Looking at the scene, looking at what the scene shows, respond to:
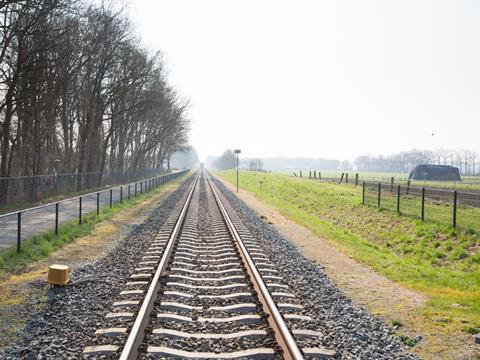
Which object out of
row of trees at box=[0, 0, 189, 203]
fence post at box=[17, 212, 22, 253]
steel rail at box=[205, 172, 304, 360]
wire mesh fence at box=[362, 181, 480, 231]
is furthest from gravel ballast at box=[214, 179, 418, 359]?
row of trees at box=[0, 0, 189, 203]

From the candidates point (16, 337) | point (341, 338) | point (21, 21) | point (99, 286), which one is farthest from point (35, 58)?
point (341, 338)

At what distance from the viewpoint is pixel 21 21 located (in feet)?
71.6

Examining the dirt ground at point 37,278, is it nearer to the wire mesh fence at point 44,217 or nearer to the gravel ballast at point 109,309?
the gravel ballast at point 109,309

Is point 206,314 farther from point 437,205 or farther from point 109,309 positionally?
point 437,205

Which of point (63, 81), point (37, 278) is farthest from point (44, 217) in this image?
point (63, 81)

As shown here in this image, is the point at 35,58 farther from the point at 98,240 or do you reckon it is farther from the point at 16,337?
the point at 16,337

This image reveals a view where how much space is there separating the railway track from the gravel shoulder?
1.20 metres

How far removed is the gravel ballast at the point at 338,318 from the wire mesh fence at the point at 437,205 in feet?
22.6

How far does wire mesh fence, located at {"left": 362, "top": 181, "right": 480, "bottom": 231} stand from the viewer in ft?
48.7

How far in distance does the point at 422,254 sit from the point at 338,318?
8.27 metres

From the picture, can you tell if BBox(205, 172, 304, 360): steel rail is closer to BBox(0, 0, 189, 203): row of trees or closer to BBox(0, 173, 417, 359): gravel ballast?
BBox(0, 173, 417, 359): gravel ballast

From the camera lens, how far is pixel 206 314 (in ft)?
21.5

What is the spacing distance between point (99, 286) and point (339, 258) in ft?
22.8

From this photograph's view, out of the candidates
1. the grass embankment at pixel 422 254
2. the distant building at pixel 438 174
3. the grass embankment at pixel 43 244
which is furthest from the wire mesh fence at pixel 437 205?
the distant building at pixel 438 174
